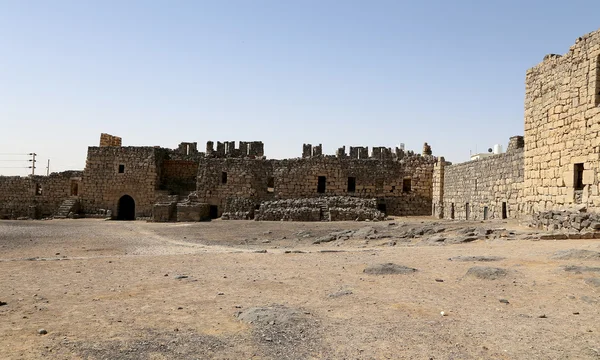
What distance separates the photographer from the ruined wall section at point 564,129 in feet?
40.1

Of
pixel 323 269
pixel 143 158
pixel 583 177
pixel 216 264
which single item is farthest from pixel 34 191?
pixel 583 177

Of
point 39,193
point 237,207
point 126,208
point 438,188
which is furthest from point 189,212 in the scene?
point 438,188

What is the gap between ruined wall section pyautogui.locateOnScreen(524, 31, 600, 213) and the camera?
1222 centimetres

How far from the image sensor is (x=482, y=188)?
22234mm

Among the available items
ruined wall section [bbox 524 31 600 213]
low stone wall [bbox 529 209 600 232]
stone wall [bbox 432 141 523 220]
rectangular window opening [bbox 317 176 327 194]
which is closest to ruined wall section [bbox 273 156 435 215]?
rectangular window opening [bbox 317 176 327 194]

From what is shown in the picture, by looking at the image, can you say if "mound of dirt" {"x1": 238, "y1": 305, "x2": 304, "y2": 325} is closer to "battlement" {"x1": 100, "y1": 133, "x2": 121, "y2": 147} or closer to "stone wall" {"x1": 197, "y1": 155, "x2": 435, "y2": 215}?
"stone wall" {"x1": 197, "y1": 155, "x2": 435, "y2": 215}

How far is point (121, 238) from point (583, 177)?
15.0 metres

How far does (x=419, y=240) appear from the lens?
47.5 ft

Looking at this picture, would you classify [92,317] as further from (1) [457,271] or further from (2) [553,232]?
(2) [553,232]

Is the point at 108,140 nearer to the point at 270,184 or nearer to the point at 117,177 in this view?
the point at 117,177

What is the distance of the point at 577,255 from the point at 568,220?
134 inches

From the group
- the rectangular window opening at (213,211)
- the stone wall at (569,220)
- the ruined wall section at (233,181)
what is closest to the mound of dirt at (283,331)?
the stone wall at (569,220)

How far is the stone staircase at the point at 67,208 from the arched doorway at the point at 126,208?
2.68 metres

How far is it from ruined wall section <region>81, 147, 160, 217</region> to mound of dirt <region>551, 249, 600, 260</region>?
2741 cm
